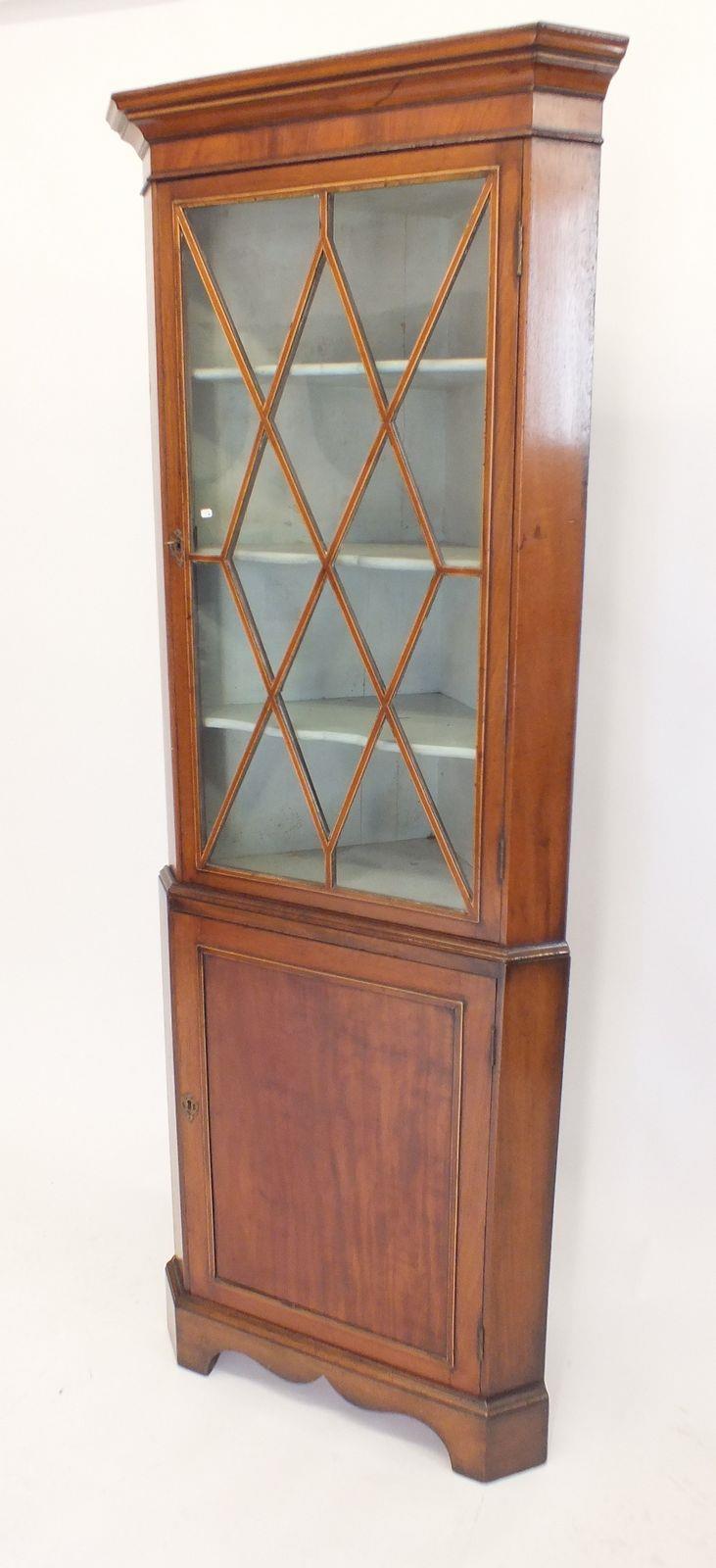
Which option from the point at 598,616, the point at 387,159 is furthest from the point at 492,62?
the point at 598,616

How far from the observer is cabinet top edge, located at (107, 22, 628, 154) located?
1335mm

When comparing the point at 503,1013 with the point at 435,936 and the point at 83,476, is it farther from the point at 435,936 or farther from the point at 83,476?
the point at 83,476

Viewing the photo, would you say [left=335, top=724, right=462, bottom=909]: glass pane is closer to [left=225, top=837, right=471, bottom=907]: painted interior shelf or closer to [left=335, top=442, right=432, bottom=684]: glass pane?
[left=225, top=837, right=471, bottom=907]: painted interior shelf

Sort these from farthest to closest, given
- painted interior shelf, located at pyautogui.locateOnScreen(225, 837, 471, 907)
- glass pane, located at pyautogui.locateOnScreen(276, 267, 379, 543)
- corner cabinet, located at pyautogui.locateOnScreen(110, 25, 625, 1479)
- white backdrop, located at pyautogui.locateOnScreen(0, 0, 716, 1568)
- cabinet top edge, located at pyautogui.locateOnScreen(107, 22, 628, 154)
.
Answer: white backdrop, located at pyautogui.locateOnScreen(0, 0, 716, 1568) < painted interior shelf, located at pyautogui.locateOnScreen(225, 837, 471, 907) < glass pane, located at pyautogui.locateOnScreen(276, 267, 379, 543) < corner cabinet, located at pyautogui.locateOnScreen(110, 25, 625, 1479) < cabinet top edge, located at pyautogui.locateOnScreen(107, 22, 628, 154)

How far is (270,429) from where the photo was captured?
1.61 meters

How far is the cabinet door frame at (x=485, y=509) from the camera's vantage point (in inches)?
55.9

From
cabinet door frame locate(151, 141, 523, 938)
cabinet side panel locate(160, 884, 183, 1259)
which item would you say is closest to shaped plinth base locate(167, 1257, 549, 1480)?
cabinet side panel locate(160, 884, 183, 1259)

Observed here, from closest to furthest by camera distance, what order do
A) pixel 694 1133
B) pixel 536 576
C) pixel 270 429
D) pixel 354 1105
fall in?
1. pixel 536 576
2. pixel 270 429
3. pixel 354 1105
4. pixel 694 1133

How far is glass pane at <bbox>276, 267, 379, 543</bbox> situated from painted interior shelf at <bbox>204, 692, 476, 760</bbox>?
22 cm

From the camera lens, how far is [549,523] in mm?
1495

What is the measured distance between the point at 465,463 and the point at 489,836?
0.44m

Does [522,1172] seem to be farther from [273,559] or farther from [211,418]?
[211,418]

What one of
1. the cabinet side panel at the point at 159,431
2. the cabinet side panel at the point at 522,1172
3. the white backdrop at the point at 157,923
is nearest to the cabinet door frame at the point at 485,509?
the cabinet side panel at the point at 159,431

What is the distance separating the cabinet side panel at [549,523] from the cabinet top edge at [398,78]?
70mm
